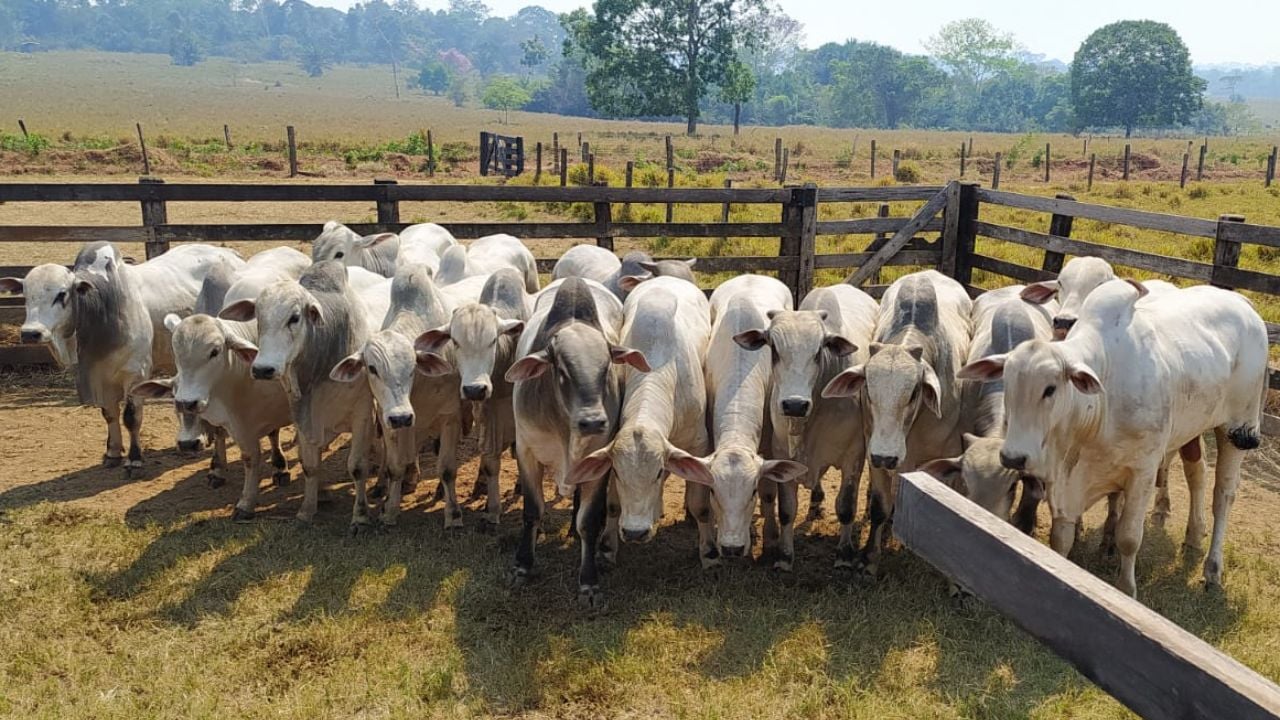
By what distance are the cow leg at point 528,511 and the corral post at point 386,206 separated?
5.06 m

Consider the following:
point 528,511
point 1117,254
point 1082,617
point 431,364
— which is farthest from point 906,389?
point 1117,254

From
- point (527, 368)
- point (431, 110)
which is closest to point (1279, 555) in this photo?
point (527, 368)

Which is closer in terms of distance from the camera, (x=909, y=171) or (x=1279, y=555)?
(x=1279, y=555)

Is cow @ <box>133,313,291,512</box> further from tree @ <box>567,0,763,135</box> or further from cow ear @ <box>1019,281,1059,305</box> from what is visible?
tree @ <box>567,0,763,135</box>

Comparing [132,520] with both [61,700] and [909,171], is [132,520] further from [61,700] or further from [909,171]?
[909,171]

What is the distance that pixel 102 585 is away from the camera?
5617 millimetres

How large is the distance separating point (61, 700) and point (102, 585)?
1183 mm

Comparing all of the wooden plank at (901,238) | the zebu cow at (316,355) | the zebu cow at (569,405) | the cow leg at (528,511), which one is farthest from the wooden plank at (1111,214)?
the zebu cow at (316,355)

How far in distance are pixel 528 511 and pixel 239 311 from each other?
99.9 inches

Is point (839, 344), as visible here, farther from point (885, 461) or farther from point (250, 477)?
point (250, 477)

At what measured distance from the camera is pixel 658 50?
62719mm

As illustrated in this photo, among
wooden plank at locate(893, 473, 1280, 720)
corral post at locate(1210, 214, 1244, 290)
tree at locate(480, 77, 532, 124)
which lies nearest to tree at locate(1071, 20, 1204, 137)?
tree at locate(480, 77, 532, 124)

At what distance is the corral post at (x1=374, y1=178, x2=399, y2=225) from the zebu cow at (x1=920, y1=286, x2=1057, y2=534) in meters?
6.38

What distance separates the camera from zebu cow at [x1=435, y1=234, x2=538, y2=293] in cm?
849
